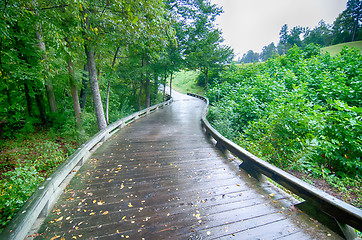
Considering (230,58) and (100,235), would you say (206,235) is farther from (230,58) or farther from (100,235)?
Result: (230,58)

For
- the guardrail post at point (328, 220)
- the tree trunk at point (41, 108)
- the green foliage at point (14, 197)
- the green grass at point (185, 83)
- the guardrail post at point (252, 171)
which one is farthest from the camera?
the green grass at point (185, 83)

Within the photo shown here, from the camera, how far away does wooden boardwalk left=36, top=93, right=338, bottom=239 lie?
84.7 inches

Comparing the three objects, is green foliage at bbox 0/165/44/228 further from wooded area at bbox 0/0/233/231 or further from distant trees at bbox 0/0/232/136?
distant trees at bbox 0/0/232/136

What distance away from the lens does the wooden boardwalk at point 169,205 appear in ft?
7.06

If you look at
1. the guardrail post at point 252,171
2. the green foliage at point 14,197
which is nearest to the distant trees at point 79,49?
the green foliage at point 14,197

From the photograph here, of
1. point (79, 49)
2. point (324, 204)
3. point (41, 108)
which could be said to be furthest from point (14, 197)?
point (41, 108)

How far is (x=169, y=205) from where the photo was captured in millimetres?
2672

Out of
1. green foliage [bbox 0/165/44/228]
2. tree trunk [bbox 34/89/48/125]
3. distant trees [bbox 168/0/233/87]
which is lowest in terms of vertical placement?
green foliage [bbox 0/165/44/228]

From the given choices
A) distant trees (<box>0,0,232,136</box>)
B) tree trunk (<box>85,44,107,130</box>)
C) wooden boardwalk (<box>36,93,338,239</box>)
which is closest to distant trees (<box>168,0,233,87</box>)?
distant trees (<box>0,0,232,136</box>)

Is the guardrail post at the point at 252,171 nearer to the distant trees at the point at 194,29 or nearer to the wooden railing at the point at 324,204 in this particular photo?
the wooden railing at the point at 324,204

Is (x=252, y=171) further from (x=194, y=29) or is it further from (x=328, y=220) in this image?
(x=194, y=29)

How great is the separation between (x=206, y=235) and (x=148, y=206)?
106 centimetres

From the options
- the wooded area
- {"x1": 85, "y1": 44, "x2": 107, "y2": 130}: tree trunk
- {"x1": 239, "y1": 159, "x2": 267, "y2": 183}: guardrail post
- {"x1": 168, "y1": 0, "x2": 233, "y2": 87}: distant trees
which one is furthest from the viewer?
{"x1": 168, "y1": 0, "x2": 233, "y2": 87}: distant trees

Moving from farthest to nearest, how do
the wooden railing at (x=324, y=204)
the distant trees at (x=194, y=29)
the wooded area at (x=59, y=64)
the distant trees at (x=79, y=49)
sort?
the distant trees at (x=194, y=29) → the distant trees at (x=79, y=49) → the wooded area at (x=59, y=64) → the wooden railing at (x=324, y=204)
